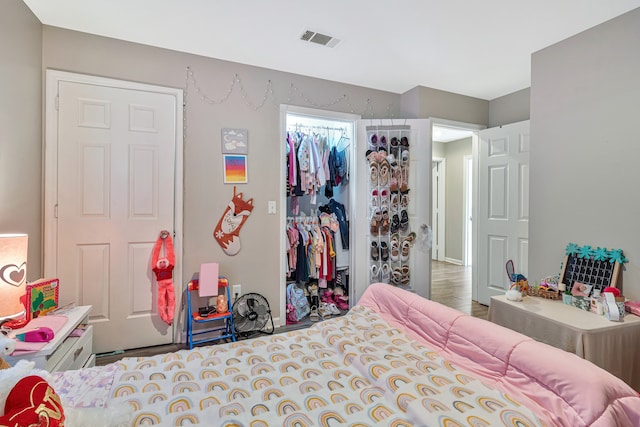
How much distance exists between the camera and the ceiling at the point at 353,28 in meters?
2.00

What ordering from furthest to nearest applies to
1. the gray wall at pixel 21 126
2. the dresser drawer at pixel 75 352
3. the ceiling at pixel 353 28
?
1. the ceiling at pixel 353 28
2. the gray wall at pixel 21 126
3. the dresser drawer at pixel 75 352

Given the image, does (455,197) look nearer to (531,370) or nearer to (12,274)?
(531,370)

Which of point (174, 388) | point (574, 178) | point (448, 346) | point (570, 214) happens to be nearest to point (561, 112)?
point (574, 178)

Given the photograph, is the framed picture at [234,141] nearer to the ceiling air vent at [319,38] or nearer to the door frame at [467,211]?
the ceiling air vent at [319,38]

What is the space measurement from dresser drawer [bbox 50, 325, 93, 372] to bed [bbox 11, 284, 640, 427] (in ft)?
1.93

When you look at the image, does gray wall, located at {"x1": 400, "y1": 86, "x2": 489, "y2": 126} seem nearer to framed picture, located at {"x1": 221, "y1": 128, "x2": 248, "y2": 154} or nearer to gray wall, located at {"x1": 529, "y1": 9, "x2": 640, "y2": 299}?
gray wall, located at {"x1": 529, "y1": 9, "x2": 640, "y2": 299}

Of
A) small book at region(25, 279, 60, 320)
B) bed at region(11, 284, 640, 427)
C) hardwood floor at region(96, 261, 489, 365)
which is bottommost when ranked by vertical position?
hardwood floor at region(96, 261, 489, 365)

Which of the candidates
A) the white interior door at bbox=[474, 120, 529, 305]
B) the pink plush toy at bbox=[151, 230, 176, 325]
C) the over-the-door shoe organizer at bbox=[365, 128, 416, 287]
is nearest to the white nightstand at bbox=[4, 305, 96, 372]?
the pink plush toy at bbox=[151, 230, 176, 325]

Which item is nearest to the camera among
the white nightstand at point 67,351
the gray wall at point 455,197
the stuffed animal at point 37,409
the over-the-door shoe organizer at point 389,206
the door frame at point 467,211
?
the stuffed animal at point 37,409

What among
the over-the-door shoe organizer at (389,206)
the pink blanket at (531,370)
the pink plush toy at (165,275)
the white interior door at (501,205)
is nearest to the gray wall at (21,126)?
the pink plush toy at (165,275)

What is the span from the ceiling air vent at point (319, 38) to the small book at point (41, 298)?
2.40 m

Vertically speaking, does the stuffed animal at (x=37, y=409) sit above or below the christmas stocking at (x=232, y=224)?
below

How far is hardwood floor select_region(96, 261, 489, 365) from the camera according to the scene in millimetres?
2415

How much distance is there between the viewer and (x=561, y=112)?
237 cm
